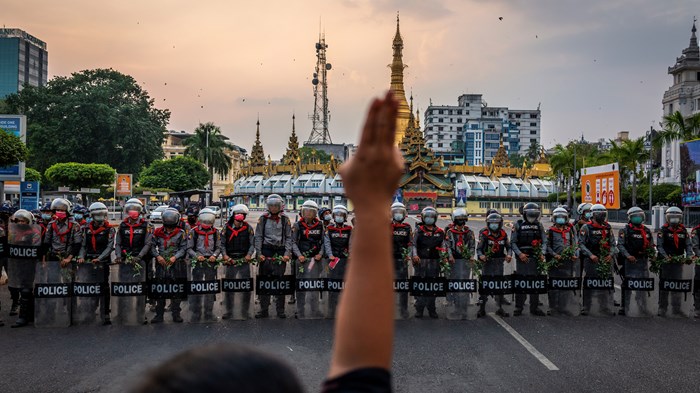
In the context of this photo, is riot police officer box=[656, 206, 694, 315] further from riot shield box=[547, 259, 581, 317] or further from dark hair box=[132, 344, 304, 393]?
dark hair box=[132, 344, 304, 393]

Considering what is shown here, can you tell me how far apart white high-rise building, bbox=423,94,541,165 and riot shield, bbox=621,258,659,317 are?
125 meters

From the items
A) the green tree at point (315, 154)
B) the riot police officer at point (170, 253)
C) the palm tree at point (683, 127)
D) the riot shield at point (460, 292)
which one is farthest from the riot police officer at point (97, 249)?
the green tree at point (315, 154)

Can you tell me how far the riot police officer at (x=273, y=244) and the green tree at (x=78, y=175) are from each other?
33.6 m

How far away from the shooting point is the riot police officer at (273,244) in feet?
32.8

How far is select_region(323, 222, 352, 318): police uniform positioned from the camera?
988 cm

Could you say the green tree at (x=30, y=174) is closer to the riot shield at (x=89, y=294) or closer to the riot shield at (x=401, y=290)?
the riot shield at (x=89, y=294)

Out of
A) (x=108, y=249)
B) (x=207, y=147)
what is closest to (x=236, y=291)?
(x=108, y=249)

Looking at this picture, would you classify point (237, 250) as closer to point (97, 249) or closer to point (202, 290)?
point (202, 290)

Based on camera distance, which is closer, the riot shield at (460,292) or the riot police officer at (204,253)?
the riot police officer at (204,253)

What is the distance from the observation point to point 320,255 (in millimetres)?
9953

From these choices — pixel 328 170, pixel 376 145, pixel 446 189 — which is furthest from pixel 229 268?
pixel 328 170

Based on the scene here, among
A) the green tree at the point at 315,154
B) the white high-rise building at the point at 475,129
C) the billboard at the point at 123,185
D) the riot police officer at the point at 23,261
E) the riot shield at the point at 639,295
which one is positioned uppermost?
the white high-rise building at the point at 475,129

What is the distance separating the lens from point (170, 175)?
54.8 m

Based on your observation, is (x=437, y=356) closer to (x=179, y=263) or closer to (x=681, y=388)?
(x=681, y=388)
